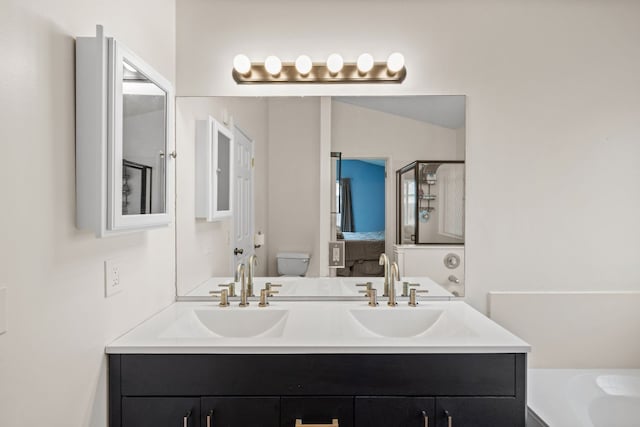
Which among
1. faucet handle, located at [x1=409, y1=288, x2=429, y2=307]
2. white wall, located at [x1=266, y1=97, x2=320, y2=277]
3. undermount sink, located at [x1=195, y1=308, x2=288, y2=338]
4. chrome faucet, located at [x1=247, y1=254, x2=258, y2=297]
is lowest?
undermount sink, located at [x1=195, y1=308, x2=288, y2=338]

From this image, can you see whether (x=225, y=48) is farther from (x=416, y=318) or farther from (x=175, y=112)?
(x=416, y=318)

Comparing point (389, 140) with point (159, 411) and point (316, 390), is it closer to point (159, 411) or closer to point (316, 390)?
point (316, 390)

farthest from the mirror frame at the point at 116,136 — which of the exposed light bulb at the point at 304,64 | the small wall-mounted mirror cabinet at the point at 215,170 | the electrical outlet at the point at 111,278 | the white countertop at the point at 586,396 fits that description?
the white countertop at the point at 586,396

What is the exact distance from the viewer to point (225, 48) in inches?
84.0

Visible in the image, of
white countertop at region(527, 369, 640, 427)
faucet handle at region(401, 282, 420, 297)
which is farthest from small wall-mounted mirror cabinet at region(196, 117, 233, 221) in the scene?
white countertop at region(527, 369, 640, 427)

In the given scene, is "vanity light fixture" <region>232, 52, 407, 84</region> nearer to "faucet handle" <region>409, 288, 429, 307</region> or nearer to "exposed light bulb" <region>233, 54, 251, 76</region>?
"exposed light bulb" <region>233, 54, 251, 76</region>

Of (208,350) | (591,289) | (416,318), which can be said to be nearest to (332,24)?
(416,318)

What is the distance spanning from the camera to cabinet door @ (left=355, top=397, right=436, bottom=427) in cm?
148

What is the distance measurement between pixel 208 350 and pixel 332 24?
1.55m

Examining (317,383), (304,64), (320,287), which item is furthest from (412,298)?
(304,64)

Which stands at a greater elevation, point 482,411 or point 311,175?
point 311,175

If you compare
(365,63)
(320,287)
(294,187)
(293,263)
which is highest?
(365,63)

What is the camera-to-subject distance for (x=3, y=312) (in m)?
0.99

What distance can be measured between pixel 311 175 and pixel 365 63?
0.57 metres
